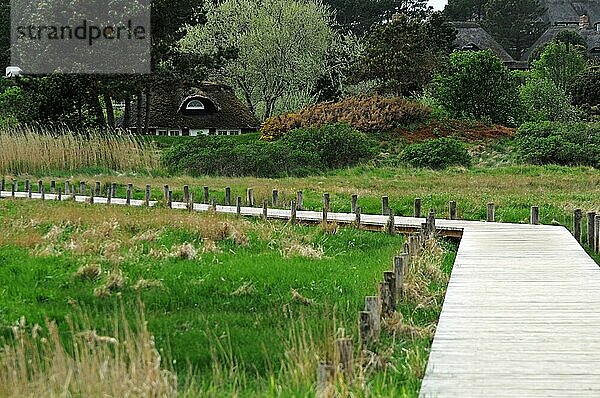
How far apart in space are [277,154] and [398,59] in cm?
1444

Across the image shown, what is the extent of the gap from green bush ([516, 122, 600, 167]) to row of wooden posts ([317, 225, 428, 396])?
1945 centimetres

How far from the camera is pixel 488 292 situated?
32.8 feet

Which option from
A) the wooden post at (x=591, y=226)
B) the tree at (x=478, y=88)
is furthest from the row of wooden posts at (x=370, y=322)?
the tree at (x=478, y=88)

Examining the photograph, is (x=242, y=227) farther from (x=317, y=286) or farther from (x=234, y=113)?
(x=234, y=113)

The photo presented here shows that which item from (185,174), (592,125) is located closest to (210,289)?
(185,174)

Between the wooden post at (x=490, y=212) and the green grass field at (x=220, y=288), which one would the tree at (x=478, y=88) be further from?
the green grass field at (x=220, y=288)

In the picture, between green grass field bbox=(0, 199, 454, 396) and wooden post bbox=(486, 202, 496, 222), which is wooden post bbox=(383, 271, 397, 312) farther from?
wooden post bbox=(486, 202, 496, 222)

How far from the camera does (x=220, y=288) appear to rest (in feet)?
36.3

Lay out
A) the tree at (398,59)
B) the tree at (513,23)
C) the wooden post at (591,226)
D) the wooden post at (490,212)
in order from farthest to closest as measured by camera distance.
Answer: the tree at (513,23)
the tree at (398,59)
the wooden post at (490,212)
the wooden post at (591,226)

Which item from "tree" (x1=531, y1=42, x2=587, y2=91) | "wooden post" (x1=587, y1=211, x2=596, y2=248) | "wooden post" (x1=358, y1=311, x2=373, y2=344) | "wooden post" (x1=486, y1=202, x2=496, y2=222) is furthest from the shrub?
"wooden post" (x1=358, y1=311, x2=373, y2=344)

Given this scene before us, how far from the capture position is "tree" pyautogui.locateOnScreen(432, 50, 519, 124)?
38.0 meters

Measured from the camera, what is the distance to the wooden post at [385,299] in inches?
360

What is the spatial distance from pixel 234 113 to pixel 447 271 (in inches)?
1425

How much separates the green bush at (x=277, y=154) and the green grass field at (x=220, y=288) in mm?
12808
